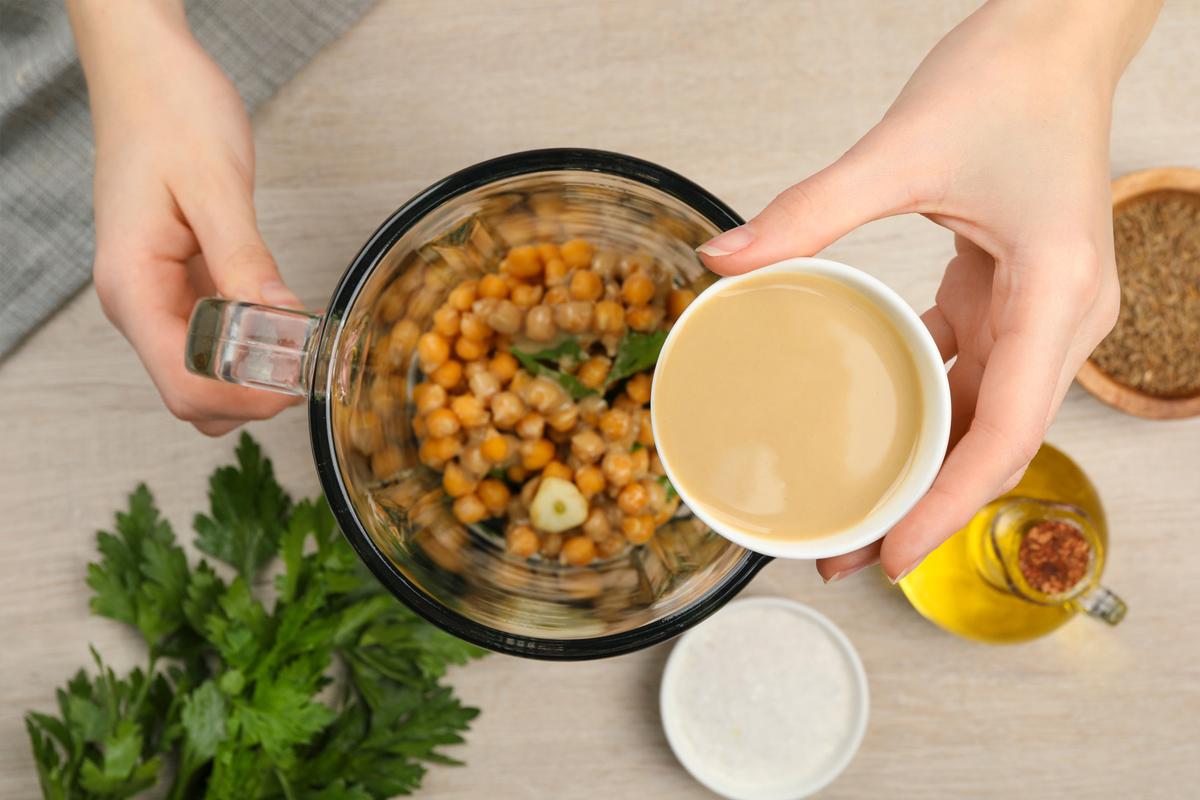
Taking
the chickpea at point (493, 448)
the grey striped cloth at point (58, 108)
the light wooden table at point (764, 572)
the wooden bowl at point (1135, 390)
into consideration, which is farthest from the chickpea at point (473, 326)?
the wooden bowl at point (1135, 390)

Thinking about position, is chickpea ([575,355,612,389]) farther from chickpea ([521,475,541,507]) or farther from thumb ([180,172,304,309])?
thumb ([180,172,304,309])

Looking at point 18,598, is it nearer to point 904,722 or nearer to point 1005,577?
point 904,722

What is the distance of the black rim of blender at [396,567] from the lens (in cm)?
65

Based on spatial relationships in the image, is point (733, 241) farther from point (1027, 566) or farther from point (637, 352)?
point (1027, 566)

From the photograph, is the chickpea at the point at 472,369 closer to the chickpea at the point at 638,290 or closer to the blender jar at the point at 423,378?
the blender jar at the point at 423,378

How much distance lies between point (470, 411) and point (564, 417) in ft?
0.33

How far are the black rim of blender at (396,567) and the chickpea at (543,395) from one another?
8.1 inches

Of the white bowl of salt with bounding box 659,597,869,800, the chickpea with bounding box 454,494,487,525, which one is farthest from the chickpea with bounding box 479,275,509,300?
the white bowl of salt with bounding box 659,597,869,800

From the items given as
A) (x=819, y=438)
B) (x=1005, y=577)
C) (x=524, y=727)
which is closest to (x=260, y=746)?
(x=524, y=727)

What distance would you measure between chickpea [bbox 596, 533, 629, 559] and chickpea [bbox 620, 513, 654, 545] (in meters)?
0.02

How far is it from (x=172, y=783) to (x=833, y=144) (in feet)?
4.10

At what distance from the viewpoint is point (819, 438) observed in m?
0.60

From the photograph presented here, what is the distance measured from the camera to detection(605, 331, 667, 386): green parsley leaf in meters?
0.76

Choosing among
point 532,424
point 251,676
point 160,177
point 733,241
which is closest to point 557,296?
point 532,424
